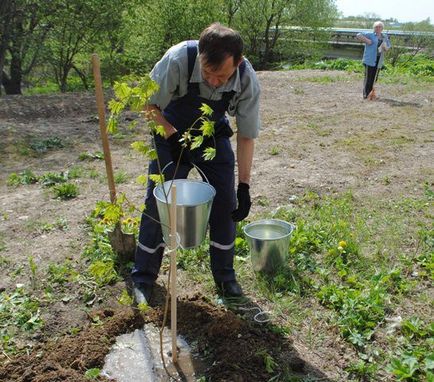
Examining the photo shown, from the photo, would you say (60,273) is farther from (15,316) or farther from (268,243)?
(268,243)

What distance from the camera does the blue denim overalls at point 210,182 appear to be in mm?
2766

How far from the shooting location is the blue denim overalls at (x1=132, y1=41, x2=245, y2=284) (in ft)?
9.07

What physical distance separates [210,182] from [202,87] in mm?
618

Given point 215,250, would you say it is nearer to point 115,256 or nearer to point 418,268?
point 115,256

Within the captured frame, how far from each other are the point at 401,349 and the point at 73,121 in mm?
6521

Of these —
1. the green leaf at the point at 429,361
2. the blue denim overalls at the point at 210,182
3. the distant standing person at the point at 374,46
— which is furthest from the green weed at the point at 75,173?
the distant standing person at the point at 374,46

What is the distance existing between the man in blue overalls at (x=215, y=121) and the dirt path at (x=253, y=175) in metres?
0.35

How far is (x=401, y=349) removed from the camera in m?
2.76

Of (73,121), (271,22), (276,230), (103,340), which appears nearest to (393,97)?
(73,121)

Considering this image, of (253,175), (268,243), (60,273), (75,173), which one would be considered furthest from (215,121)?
(75,173)

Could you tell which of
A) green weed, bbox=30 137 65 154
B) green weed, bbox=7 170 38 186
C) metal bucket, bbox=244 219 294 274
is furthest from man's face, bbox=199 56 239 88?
green weed, bbox=30 137 65 154

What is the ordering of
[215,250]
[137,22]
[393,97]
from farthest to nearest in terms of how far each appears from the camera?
[137,22], [393,97], [215,250]

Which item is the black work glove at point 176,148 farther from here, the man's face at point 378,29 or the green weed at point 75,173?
the man's face at point 378,29

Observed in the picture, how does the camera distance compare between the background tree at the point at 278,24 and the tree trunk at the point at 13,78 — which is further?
the background tree at the point at 278,24
